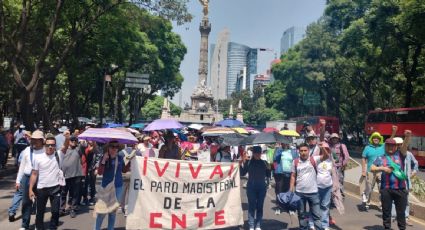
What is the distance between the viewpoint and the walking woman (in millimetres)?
7423

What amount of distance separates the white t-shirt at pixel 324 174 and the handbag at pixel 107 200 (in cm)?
352

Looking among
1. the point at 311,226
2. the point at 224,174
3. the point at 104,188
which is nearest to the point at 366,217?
the point at 311,226

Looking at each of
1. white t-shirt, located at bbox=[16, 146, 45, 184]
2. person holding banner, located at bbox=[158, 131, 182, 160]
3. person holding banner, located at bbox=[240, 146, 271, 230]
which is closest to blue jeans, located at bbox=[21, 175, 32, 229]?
white t-shirt, located at bbox=[16, 146, 45, 184]

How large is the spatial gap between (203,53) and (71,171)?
68.4m

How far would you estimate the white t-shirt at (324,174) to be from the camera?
843 centimetres

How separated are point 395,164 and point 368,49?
2653 cm

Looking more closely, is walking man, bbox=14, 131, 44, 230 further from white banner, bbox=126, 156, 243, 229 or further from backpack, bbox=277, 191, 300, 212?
backpack, bbox=277, 191, 300, 212

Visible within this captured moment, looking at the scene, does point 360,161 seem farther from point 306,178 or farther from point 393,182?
point 306,178

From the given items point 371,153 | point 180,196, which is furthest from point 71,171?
point 371,153

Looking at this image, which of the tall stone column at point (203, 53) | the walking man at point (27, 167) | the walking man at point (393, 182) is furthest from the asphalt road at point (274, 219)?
the tall stone column at point (203, 53)

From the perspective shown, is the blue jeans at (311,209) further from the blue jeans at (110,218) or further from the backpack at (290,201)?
the blue jeans at (110,218)

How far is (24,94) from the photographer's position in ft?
53.6

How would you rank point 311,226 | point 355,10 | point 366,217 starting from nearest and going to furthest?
point 311,226 < point 366,217 < point 355,10

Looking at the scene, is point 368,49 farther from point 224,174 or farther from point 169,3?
point 224,174
